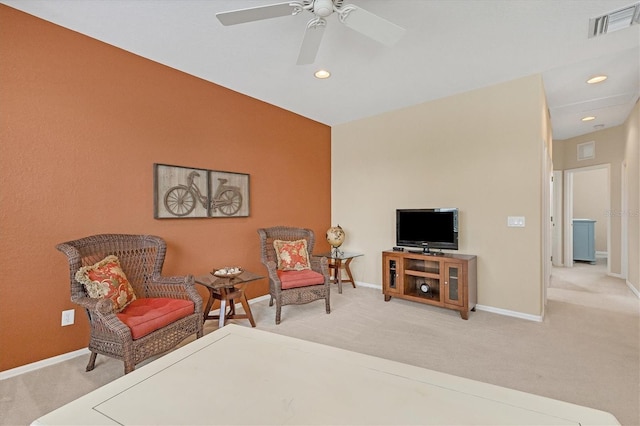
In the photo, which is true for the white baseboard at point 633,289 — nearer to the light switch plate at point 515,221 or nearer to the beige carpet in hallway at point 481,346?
the beige carpet in hallway at point 481,346

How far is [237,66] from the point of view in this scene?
3092mm

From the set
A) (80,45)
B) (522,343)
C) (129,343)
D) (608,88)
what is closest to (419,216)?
(522,343)

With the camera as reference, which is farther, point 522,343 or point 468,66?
point 468,66

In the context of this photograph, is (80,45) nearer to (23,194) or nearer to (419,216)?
(23,194)

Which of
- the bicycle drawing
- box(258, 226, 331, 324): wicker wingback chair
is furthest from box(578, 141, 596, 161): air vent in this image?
the bicycle drawing

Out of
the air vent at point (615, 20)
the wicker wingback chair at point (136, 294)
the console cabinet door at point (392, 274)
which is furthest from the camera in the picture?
the console cabinet door at point (392, 274)

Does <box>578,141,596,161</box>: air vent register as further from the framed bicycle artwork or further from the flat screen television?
the framed bicycle artwork

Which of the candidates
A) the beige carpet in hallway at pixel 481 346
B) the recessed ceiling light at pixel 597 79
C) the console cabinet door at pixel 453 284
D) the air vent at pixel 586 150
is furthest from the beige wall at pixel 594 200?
the console cabinet door at pixel 453 284

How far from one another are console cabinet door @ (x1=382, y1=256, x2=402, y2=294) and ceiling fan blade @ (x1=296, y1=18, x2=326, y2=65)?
2680mm

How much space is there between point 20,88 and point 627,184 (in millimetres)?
7703

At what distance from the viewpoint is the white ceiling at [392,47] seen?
87.6 inches

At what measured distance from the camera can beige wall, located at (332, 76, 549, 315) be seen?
3336 mm

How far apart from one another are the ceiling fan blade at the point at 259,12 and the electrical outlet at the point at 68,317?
8.62 ft

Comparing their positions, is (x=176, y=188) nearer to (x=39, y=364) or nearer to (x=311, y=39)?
(x=39, y=364)
